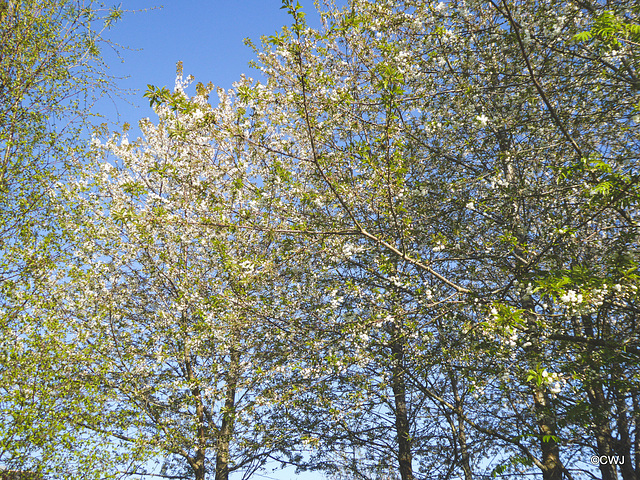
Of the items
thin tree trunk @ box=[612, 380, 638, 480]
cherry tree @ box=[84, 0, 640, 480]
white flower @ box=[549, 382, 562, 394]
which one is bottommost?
thin tree trunk @ box=[612, 380, 638, 480]

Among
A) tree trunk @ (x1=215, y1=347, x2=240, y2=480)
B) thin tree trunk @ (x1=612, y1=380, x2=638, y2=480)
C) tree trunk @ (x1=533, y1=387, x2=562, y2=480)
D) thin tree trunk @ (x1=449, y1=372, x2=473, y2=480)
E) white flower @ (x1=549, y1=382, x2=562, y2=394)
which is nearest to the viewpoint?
white flower @ (x1=549, y1=382, x2=562, y2=394)

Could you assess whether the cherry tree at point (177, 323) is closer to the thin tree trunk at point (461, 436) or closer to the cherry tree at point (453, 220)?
the cherry tree at point (453, 220)

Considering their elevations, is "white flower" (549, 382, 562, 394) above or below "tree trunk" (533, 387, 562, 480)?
above

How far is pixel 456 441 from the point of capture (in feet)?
29.1

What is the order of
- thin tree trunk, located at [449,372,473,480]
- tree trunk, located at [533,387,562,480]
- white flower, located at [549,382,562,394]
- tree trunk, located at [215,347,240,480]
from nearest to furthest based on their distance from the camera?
white flower, located at [549,382,562,394] → tree trunk, located at [533,387,562,480] → thin tree trunk, located at [449,372,473,480] → tree trunk, located at [215,347,240,480]

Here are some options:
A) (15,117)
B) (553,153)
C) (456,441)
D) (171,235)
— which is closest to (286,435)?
(456,441)

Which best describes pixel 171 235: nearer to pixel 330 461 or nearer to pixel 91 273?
pixel 91 273

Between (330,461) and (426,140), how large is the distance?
25.0ft

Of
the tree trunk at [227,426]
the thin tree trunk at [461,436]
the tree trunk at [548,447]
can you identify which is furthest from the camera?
the tree trunk at [227,426]

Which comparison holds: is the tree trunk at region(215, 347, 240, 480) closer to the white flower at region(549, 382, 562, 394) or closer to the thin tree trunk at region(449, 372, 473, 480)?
the thin tree trunk at region(449, 372, 473, 480)

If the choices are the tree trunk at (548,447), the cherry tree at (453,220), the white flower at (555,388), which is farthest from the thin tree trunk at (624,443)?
the white flower at (555,388)

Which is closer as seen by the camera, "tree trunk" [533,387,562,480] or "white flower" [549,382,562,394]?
"white flower" [549,382,562,394]

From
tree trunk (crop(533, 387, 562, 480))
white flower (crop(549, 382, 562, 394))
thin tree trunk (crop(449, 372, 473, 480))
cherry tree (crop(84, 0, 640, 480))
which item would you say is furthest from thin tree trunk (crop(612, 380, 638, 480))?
white flower (crop(549, 382, 562, 394))

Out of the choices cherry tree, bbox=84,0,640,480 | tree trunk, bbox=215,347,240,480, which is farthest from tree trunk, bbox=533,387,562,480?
tree trunk, bbox=215,347,240,480
